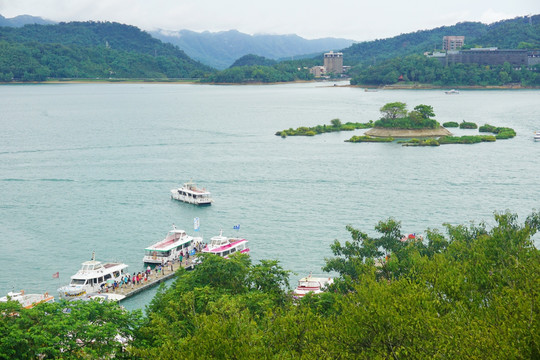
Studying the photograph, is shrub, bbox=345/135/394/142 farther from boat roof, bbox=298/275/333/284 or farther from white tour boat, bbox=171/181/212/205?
boat roof, bbox=298/275/333/284

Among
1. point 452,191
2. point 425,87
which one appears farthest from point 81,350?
point 425,87

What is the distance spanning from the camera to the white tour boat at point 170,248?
3259 cm

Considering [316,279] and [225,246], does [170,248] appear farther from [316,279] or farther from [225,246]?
[316,279]

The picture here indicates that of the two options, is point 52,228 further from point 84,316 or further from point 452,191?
point 452,191

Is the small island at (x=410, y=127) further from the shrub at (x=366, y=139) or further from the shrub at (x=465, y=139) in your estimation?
the shrub at (x=465, y=139)

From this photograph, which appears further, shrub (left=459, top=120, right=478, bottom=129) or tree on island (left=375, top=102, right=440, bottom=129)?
shrub (left=459, top=120, right=478, bottom=129)

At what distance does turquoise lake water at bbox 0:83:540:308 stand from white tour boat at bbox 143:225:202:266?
81 cm

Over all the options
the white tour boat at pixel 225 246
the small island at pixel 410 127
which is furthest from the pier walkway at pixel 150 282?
the small island at pixel 410 127

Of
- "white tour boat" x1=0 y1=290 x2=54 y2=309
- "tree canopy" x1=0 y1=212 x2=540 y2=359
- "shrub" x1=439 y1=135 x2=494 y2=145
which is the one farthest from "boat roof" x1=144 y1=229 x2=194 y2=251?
"shrub" x1=439 y1=135 x2=494 y2=145

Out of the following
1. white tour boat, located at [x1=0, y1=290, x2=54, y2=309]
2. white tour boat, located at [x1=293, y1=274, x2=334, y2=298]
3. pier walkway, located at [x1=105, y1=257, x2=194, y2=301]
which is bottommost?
pier walkway, located at [x1=105, y1=257, x2=194, y2=301]

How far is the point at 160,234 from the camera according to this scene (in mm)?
37406

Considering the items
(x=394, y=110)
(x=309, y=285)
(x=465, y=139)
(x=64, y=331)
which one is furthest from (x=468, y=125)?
(x=64, y=331)

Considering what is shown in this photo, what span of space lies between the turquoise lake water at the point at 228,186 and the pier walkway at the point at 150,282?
0.66 metres

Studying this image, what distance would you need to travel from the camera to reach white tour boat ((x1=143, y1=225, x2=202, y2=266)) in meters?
32.6
